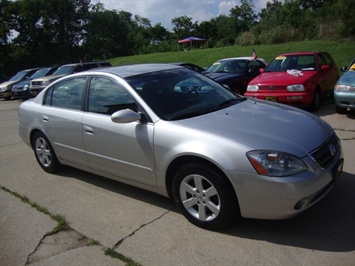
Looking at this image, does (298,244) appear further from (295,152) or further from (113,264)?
(113,264)

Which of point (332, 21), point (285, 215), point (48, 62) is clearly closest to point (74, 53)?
point (48, 62)

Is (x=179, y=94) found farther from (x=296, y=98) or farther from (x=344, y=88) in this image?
(x=296, y=98)

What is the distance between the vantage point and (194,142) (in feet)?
10.9

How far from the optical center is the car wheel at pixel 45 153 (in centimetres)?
526

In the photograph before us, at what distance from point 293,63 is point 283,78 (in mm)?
1057

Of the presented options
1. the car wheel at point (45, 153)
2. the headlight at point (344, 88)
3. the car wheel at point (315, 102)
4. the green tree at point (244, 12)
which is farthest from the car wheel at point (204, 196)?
the green tree at point (244, 12)

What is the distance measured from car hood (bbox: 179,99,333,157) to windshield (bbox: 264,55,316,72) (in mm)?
5432

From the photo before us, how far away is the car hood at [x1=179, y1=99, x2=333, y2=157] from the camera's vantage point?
124 inches

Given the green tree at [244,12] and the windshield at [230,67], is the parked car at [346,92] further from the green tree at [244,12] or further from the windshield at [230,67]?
the green tree at [244,12]

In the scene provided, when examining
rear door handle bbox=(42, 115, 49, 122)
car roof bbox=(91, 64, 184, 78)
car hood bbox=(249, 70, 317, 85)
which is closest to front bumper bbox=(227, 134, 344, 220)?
car roof bbox=(91, 64, 184, 78)

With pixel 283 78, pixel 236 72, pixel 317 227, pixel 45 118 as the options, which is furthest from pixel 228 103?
pixel 236 72

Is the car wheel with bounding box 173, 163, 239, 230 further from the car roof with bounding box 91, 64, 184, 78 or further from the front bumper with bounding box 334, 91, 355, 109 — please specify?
the front bumper with bounding box 334, 91, 355, 109

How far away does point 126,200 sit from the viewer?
428cm

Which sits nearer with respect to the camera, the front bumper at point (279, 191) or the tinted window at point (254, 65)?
the front bumper at point (279, 191)
